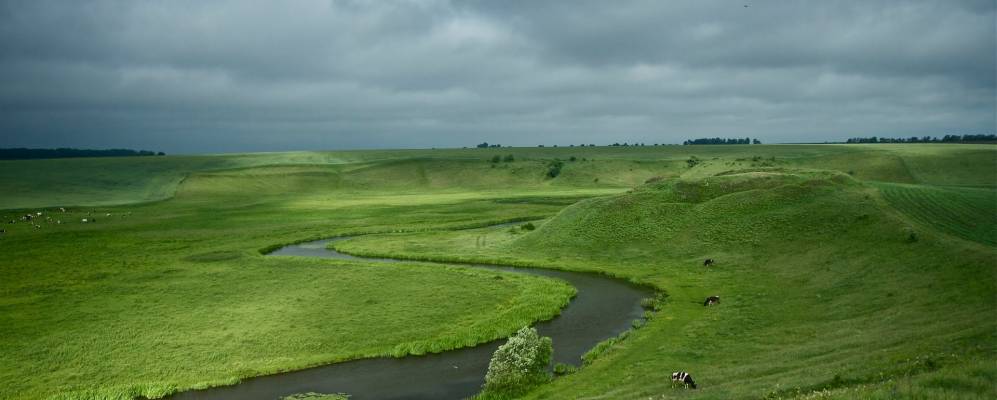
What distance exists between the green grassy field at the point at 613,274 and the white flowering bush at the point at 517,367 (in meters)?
1.32

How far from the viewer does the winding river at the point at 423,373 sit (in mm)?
31984

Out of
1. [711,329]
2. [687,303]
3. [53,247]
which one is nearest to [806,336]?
[711,329]

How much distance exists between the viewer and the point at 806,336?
34500 mm

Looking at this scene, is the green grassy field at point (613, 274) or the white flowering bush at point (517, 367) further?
the white flowering bush at point (517, 367)

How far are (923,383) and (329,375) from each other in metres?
29.5

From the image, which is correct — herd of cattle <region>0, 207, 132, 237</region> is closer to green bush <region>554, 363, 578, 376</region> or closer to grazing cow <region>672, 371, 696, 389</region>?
green bush <region>554, 363, 578, 376</region>

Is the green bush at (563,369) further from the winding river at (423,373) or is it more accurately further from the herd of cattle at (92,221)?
the herd of cattle at (92,221)

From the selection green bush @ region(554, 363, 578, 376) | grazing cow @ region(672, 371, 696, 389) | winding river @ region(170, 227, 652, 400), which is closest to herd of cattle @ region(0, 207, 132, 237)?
winding river @ region(170, 227, 652, 400)

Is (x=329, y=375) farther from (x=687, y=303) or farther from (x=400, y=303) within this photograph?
(x=687, y=303)

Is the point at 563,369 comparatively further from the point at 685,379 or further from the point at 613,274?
the point at 613,274

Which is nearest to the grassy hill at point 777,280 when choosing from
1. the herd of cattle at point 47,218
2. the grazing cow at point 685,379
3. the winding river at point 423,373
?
the grazing cow at point 685,379

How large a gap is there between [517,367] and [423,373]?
6.78 metres

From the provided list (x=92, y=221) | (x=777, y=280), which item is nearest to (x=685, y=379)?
(x=777, y=280)

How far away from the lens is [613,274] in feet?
201
